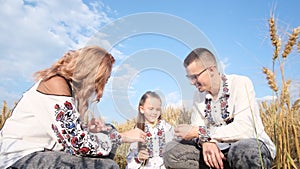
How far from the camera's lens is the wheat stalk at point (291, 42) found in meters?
1.61

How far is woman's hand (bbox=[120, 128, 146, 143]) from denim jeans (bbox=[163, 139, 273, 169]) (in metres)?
0.35

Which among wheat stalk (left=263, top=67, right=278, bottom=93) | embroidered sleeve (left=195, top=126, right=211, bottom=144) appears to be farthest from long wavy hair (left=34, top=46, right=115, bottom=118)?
wheat stalk (left=263, top=67, right=278, bottom=93)

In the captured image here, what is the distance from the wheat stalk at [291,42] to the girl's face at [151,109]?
3.55 feet

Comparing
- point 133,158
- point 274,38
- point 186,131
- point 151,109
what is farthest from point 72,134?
point 274,38

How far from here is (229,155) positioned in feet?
7.71

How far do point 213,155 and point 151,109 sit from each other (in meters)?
0.64

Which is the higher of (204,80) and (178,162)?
(204,80)

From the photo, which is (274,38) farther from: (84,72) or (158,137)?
(158,137)

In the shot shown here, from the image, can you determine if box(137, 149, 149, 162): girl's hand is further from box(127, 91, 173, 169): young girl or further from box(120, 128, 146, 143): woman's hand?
box(120, 128, 146, 143): woman's hand

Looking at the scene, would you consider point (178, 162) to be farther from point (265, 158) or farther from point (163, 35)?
point (163, 35)

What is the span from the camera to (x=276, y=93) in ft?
5.04

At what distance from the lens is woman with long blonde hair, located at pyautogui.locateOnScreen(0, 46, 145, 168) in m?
1.92

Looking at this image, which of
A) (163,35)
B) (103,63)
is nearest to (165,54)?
(163,35)

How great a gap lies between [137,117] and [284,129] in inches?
46.4
